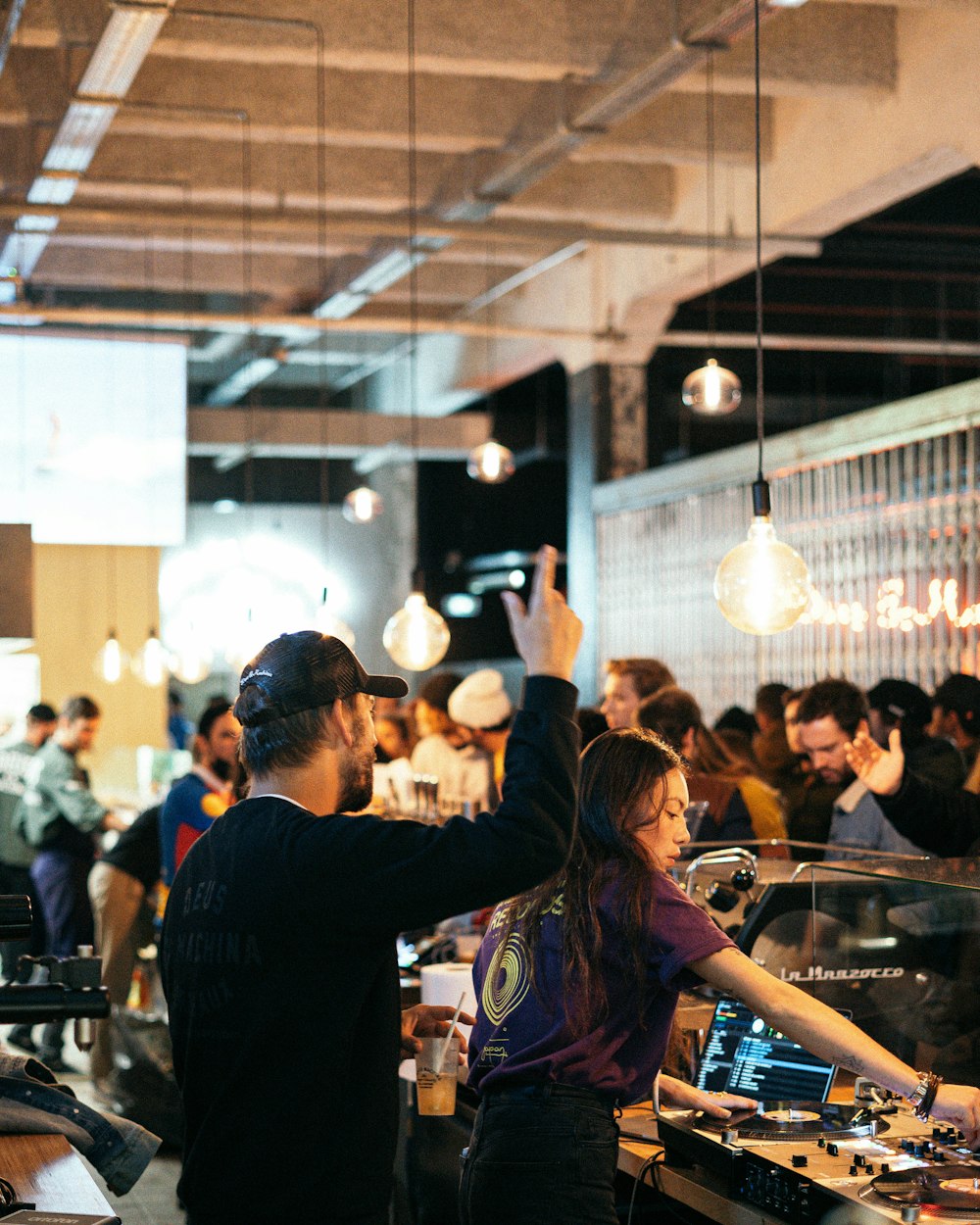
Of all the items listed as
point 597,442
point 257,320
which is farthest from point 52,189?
point 597,442

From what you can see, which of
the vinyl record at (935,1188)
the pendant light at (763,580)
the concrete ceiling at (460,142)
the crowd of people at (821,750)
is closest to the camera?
the vinyl record at (935,1188)

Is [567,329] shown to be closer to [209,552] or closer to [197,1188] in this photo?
[209,552]

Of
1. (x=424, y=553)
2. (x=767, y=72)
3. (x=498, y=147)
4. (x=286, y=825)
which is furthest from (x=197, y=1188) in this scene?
(x=424, y=553)

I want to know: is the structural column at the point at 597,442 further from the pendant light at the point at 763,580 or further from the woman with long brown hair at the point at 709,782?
the pendant light at the point at 763,580

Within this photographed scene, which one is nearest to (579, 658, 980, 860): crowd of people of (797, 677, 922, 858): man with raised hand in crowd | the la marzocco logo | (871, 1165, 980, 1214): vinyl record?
(797, 677, 922, 858): man with raised hand in crowd

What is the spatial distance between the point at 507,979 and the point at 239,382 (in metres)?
13.6

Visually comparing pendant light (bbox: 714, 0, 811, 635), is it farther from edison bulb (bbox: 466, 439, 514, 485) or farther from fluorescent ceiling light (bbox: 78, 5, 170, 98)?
edison bulb (bbox: 466, 439, 514, 485)

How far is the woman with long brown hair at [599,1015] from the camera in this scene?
2.58 meters

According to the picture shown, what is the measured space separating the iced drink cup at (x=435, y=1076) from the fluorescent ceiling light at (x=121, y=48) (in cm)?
412

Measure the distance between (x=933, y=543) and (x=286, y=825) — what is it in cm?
632

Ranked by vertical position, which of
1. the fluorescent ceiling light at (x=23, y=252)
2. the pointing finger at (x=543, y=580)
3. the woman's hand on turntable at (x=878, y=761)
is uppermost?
the fluorescent ceiling light at (x=23, y=252)

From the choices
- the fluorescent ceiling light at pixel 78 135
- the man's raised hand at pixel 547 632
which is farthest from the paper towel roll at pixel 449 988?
the fluorescent ceiling light at pixel 78 135

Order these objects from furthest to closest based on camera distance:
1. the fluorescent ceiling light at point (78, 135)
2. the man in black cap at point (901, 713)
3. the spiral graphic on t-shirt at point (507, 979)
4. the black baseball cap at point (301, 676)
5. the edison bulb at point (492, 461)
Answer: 1. the edison bulb at point (492, 461)
2. the fluorescent ceiling light at point (78, 135)
3. the man in black cap at point (901, 713)
4. the spiral graphic on t-shirt at point (507, 979)
5. the black baseball cap at point (301, 676)

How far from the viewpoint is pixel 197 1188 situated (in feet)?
7.22
